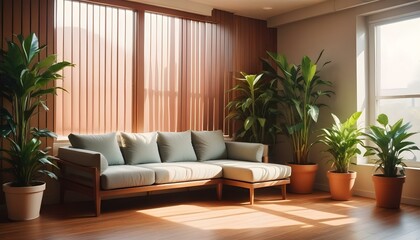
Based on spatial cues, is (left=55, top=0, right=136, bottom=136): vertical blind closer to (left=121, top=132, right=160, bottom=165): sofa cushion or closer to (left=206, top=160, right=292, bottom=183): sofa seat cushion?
(left=121, top=132, right=160, bottom=165): sofa cushion

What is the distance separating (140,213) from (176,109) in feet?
5.96

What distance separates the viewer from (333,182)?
5.10 meters

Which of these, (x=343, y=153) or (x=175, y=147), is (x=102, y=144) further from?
(x=343, y=153)

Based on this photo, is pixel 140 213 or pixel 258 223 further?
pixel 140 213

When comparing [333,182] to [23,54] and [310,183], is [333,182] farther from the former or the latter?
[23,54]

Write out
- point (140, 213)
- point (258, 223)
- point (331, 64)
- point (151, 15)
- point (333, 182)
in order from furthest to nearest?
point (331, 64), point (151, 15), point (333, 182), point (140, 213), point (258, 223)

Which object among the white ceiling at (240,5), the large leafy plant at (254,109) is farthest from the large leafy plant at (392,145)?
the white ceiling at (240,5)

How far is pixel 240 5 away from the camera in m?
5.79

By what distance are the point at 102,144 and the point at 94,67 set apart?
100 centimetres

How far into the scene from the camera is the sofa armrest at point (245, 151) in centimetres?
532

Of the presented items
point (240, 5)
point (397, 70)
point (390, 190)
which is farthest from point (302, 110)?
point (240, 5)

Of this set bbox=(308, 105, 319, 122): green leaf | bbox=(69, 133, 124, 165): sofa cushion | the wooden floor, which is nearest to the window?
bbox=(308, 105, 319, 122): green leaf

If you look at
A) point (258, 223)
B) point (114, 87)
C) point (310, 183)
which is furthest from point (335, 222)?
point (114, 87)

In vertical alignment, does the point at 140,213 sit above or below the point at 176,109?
below
